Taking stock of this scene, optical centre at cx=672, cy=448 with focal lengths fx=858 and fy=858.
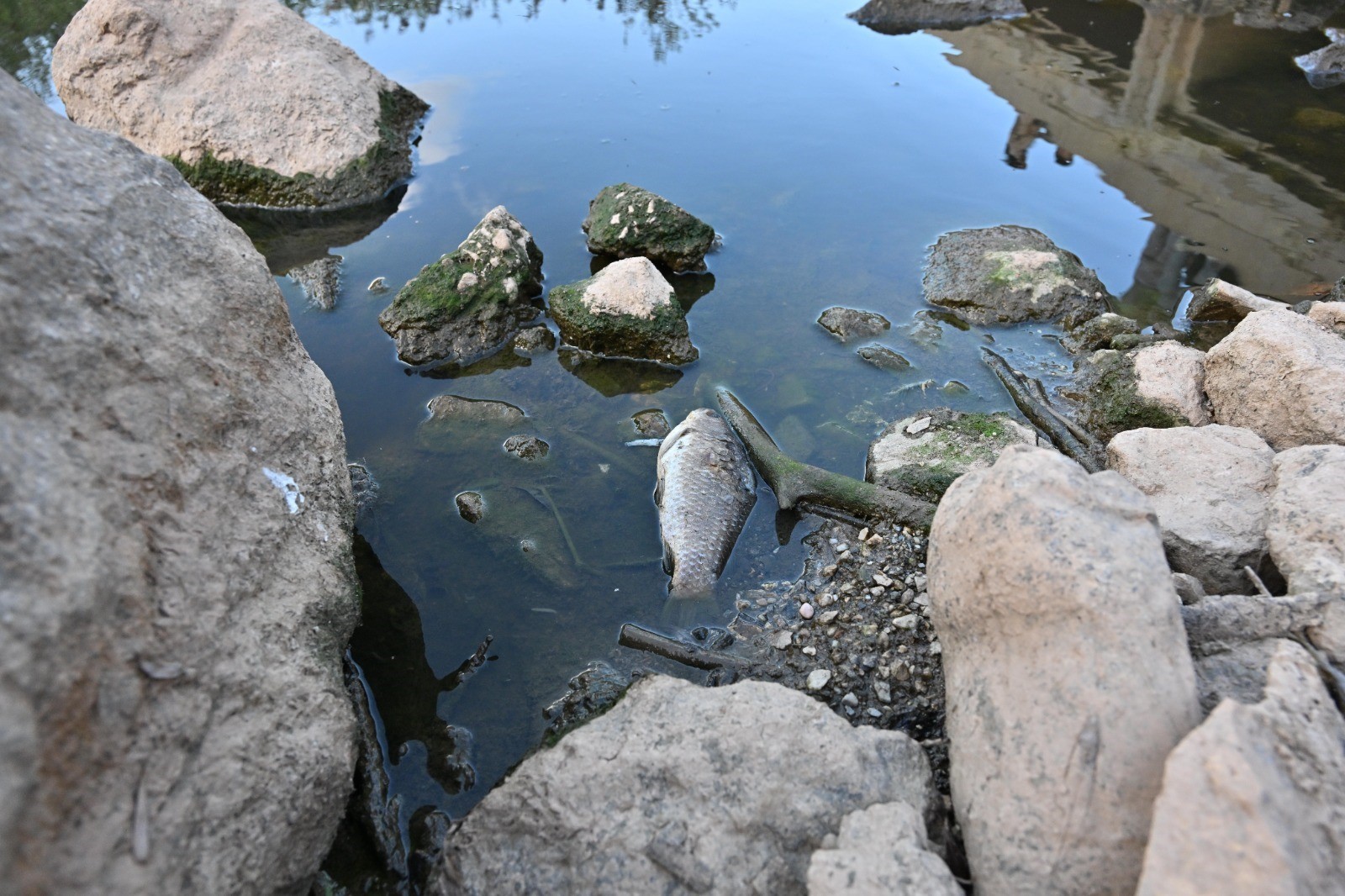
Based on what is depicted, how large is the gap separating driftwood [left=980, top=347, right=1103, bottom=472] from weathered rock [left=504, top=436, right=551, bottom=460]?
331 cm

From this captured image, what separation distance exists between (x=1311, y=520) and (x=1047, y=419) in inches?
83.4

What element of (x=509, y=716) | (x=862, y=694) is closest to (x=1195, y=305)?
(x=862, y=694)

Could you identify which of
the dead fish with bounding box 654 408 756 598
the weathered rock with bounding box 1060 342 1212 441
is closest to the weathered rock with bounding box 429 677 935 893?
the dead fish with bounding box 654 408 756 598

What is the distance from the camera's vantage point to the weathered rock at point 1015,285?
6.95 meters

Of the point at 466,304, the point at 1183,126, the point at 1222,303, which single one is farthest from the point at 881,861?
the point at 1183,126

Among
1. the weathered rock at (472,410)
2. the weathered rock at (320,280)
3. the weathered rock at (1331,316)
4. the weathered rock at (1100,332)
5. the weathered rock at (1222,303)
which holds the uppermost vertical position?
the weathered rock at (1331,316)

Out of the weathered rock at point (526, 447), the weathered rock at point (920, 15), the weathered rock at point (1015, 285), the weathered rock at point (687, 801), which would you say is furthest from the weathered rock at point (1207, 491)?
the weathered rock at point (920, 15)

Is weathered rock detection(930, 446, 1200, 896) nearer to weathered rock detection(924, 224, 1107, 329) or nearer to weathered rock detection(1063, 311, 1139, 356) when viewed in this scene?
weathered rock detection(1063, 311, 1139, 356)

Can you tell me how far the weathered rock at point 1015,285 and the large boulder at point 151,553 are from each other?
17.1ft

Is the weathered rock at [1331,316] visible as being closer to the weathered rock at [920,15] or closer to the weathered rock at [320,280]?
the weathered rock at [320,280]

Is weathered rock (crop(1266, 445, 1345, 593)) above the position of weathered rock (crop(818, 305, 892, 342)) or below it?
above

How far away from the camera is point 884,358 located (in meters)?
6.45

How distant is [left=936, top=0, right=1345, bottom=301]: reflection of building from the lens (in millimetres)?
7758

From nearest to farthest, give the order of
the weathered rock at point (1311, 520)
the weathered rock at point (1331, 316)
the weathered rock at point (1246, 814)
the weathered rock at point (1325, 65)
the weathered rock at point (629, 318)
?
1. the weathered rock at point (1246, 814)
2. the weathered rock at point (1311, 520)
3. the weathered rock at point (1331, 316)
4. the weathered rock at point (629, 318)
5. the weathered rock at point (1325, 65)
